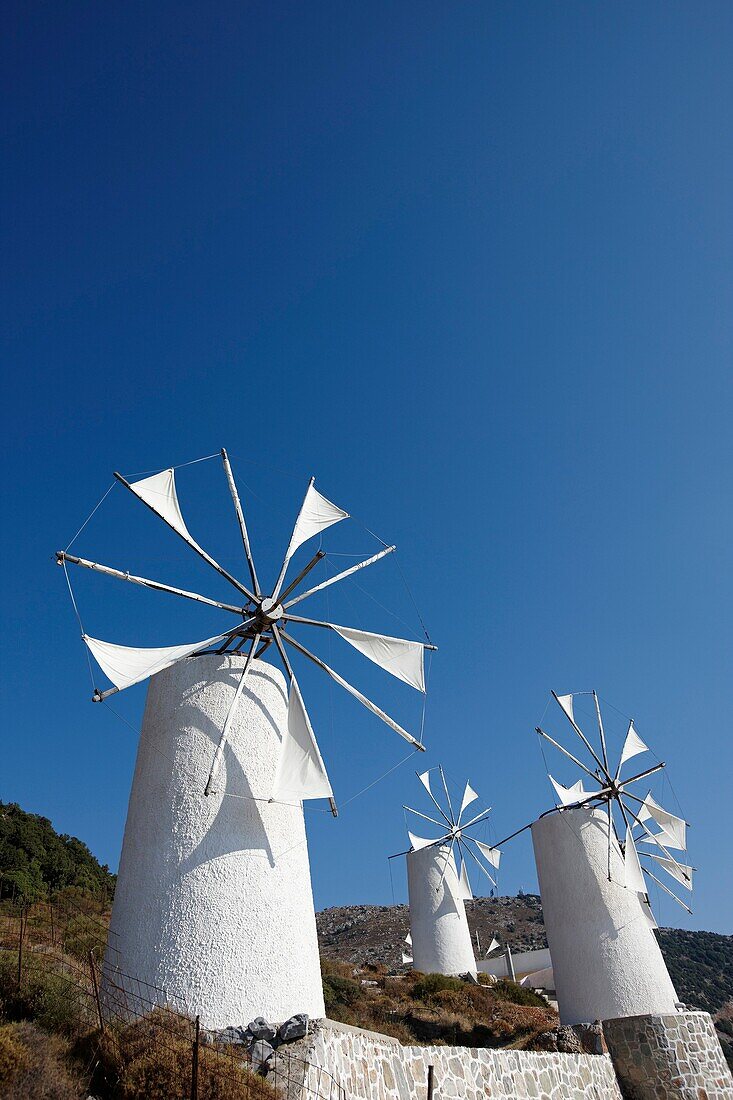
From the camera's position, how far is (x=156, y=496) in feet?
31.2

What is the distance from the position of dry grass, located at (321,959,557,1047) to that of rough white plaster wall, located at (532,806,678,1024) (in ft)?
3.98

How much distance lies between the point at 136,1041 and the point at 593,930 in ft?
34.1

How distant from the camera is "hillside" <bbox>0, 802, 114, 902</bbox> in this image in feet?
55.9

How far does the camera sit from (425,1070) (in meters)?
7.28

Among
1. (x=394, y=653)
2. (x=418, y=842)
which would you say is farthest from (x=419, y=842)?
(x=394, y=653)

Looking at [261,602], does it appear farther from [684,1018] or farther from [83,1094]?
[684,1018]

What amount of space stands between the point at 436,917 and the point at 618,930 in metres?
9.77

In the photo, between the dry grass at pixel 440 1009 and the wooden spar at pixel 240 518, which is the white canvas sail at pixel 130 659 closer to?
the wooden spar at pixel 240 518

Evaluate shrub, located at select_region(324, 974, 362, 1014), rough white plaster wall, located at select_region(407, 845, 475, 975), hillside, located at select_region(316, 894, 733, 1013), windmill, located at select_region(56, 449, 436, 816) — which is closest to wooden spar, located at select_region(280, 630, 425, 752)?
windmill, located at select_region(56, 449, 436, 816)

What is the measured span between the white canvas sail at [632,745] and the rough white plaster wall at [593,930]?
6.76ft

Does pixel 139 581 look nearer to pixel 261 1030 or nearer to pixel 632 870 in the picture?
pixel 261 1030

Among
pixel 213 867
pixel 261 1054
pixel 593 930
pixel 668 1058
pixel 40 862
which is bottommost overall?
pixel 261 1054

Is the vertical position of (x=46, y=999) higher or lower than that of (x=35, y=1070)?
higher

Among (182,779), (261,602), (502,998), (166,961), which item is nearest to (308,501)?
(261,602)
